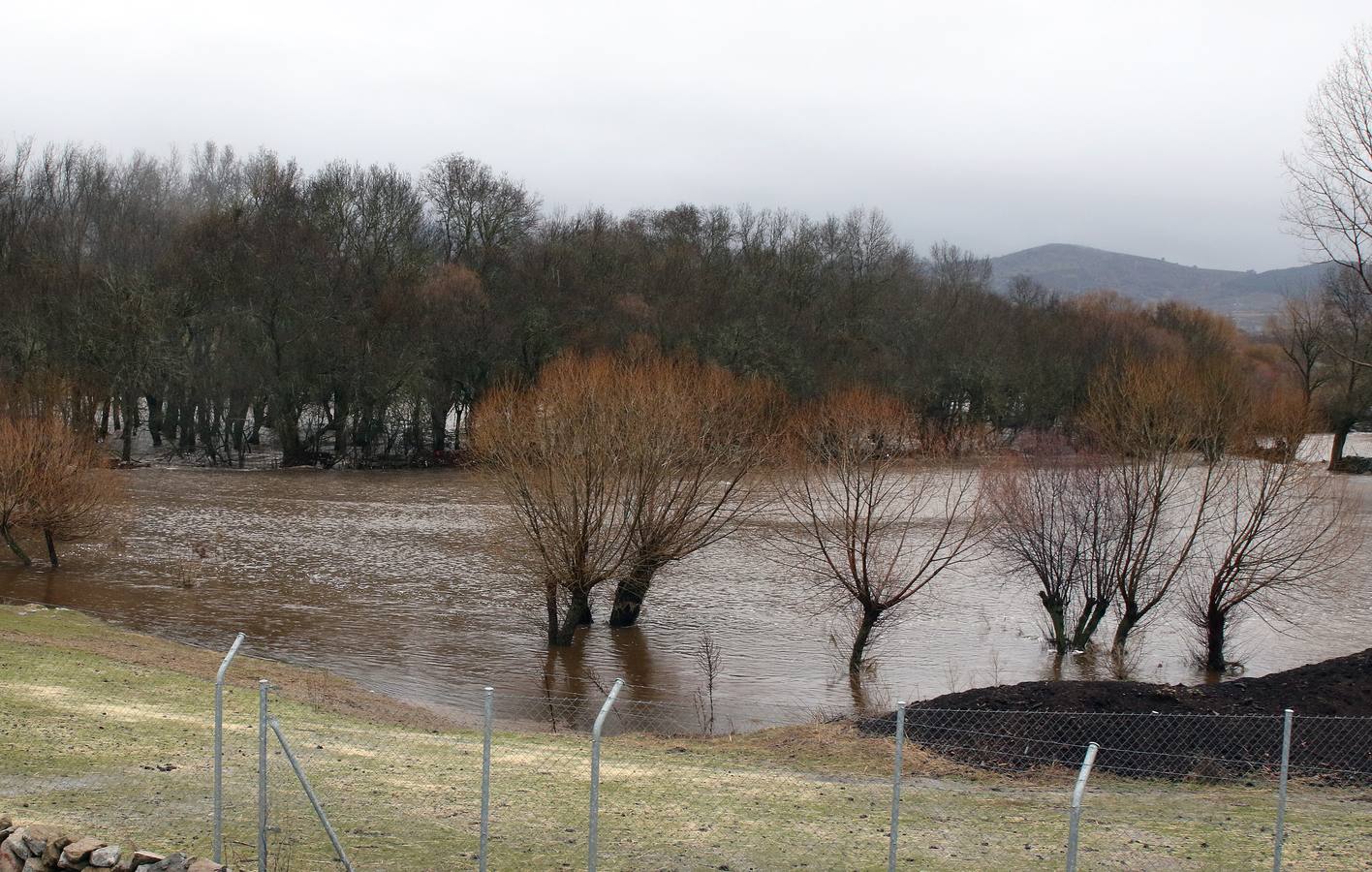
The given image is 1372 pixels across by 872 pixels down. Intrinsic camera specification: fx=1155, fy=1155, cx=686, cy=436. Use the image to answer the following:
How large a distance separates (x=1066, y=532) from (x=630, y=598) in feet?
37.3

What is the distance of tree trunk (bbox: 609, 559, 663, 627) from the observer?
30.5 m

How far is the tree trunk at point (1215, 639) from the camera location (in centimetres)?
2761

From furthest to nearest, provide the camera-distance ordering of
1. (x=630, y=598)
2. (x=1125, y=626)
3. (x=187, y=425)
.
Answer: (x=187, y=425), (x=630, y=598), (x=1125, y=626)

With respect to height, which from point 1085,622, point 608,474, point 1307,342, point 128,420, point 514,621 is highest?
point 1307,342

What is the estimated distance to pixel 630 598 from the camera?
101ft

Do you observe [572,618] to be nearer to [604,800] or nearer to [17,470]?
[604,800]

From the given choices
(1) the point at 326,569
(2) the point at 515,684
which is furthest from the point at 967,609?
(1) the point at 326,569

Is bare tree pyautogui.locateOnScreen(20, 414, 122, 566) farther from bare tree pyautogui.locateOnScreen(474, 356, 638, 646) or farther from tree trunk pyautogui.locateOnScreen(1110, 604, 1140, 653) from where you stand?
tree trunk pyautogui.locateOnScreen(1110, 604, 1140, 653)

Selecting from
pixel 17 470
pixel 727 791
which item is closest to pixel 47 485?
pixel 17 470

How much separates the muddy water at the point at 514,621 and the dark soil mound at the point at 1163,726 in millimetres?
5580

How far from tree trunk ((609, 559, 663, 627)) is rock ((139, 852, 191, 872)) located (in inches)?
815

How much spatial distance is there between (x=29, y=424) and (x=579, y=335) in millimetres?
41638

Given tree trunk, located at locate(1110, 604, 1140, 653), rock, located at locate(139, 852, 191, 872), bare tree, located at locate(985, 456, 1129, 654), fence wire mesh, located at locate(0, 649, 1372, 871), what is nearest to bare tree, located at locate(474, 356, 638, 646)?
fence wire mesh, located at locate(0, 649, 1372, 871)

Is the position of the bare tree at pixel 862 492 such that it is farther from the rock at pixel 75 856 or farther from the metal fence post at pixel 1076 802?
the rock at pixel 75 856
